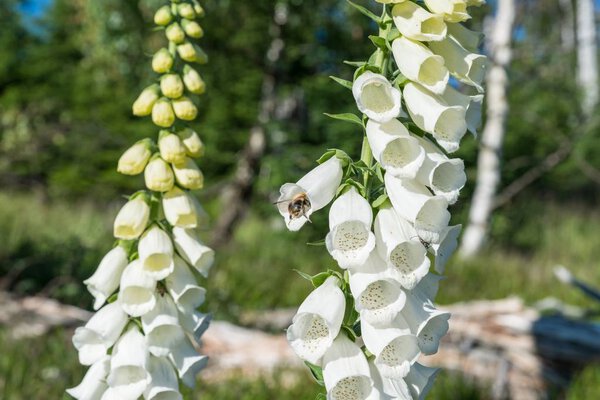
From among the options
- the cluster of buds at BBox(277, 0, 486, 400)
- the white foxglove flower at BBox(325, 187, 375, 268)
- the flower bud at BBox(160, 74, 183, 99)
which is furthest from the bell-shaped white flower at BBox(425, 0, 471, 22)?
the flower bud at BBox(160, 74, 183, 99)

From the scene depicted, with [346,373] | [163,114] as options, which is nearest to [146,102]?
[163,114]

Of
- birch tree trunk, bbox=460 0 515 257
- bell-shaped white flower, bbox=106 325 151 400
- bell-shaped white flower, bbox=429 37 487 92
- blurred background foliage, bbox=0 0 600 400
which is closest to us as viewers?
bell-shaped white flower, bbox=429 37 487 92

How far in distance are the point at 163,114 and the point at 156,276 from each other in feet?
1.36

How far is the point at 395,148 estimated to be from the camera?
1.20 m

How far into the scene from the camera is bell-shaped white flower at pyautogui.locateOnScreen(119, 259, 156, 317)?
1563 millimetres

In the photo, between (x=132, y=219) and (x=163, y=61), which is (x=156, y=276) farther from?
(x=163, y=61)

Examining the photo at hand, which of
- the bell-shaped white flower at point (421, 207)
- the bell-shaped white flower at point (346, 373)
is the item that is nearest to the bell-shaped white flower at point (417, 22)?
the bell-shaped white flower at point (421, 207)

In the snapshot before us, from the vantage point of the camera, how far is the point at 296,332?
1.22 m

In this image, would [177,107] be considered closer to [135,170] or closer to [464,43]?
[135,170]

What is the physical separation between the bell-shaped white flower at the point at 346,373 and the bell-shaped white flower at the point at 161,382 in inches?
17.8

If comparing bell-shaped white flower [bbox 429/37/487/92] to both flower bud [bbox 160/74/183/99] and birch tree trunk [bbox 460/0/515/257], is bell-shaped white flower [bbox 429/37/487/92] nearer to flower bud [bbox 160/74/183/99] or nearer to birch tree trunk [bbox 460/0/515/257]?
flower bud [bbox 160/74/183/99]

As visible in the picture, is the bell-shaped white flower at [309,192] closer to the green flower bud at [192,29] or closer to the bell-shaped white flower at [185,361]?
the bell-shaped white flower at [185,361]

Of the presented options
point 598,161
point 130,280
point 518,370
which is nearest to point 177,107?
point 130,280

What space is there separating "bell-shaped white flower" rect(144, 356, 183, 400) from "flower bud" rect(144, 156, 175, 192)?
0.40 metres
